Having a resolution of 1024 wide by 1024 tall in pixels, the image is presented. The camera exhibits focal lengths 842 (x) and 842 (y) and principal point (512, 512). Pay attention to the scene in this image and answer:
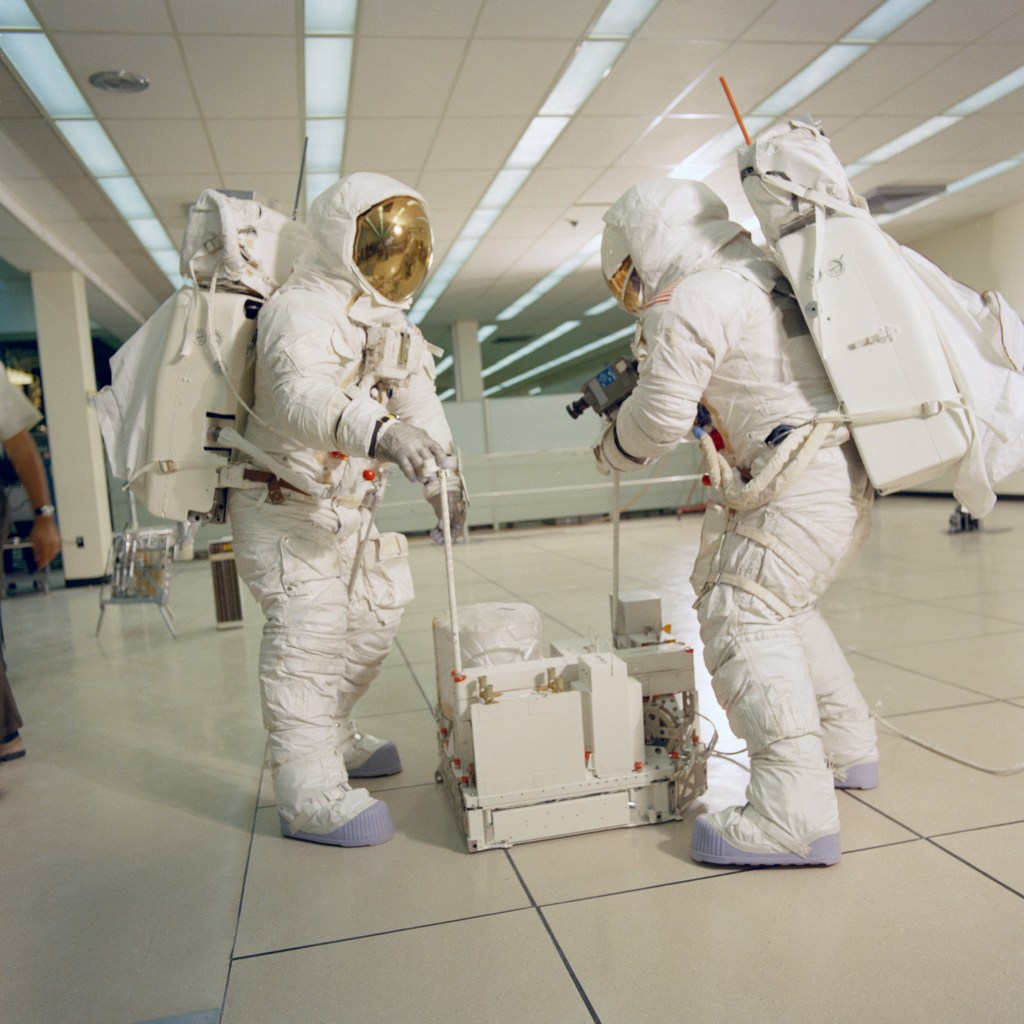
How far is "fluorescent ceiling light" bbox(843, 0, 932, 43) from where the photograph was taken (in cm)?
522

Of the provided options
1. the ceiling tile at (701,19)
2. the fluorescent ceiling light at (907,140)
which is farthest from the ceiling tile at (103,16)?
the fluorescent ceiling light at (907,140)

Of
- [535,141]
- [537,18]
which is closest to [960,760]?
[537,18]

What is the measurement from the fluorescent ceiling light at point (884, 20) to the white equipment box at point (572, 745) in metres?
4.94

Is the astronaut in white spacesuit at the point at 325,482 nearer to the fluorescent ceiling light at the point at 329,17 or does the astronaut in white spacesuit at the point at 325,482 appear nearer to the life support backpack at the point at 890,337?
the life support backpack at the point at 890,337

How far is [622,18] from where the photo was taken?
16.3 ft

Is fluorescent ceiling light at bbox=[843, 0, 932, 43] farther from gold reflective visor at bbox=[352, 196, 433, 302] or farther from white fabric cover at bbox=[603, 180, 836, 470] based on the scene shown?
gold reflective visor at bbox=[352, 196, 433, 302]

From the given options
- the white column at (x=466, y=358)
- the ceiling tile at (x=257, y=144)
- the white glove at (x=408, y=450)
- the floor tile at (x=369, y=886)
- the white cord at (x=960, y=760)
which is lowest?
the floor tile at (x=369, y=886)

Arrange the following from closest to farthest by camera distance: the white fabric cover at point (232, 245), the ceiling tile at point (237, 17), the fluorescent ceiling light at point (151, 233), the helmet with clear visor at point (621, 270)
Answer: the helmet with clear visor at point (621, 270), the white fabric cover at point (232, 245), the ceiling tile at point (237, 17), the fluorescent ceiling light at point (151, 233)

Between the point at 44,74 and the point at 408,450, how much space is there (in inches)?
189

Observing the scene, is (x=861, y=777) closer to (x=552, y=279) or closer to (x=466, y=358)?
(x=552, y=279)

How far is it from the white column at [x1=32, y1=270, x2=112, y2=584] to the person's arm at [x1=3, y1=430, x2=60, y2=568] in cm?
641

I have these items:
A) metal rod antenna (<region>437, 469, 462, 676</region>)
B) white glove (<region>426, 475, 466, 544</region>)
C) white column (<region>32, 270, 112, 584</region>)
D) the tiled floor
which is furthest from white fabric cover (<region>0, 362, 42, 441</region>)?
white column (<region>32, 270, 112, 584</region>)

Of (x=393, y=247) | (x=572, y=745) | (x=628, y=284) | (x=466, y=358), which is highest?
(x=466, y=358)

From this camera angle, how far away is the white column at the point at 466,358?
47.4ft
